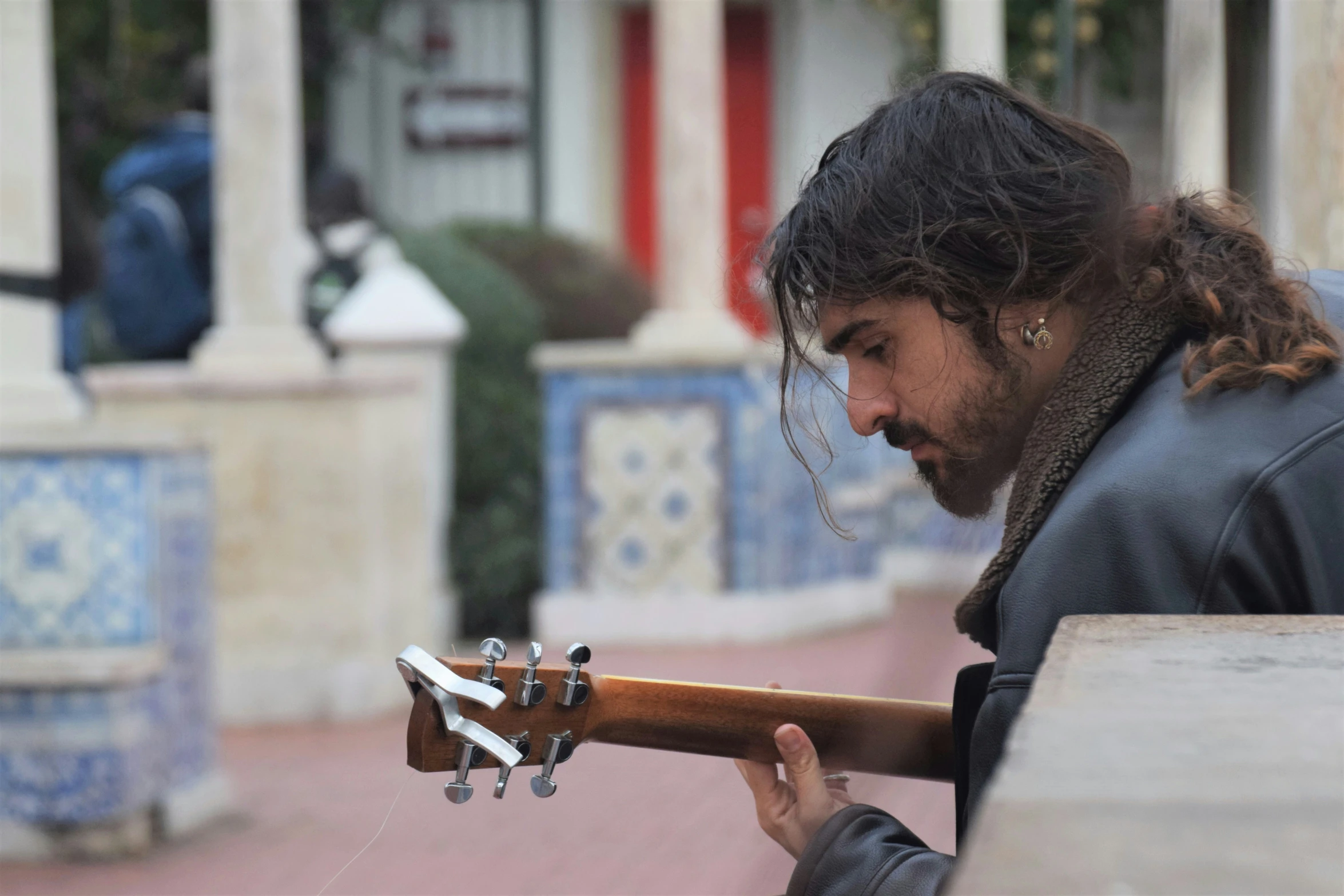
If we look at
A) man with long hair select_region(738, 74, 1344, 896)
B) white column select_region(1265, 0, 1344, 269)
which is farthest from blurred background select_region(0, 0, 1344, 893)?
man with long hair select_region(738, 74, 1344, 896)

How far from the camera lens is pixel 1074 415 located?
151cm

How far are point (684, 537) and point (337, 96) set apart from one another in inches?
266

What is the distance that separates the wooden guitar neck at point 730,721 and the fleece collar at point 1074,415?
0.71ft

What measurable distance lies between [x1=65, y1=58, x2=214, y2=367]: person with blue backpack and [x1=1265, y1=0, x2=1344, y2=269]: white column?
15.0 ft

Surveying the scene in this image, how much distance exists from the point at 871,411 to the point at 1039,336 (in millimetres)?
175

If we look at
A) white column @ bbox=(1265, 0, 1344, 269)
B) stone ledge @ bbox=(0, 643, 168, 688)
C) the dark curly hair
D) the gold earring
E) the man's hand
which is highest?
white column @ bbox=(1265, 0, 1344, 269)

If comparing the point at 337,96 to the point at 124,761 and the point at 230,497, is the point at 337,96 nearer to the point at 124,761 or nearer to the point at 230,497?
the point at 230,497

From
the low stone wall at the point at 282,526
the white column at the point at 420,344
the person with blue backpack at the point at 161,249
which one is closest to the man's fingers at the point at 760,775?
the low stone wall at the point at 282,526

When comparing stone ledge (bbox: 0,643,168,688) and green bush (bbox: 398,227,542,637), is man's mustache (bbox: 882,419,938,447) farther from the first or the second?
green bush (bbox: 398,227,542,637)

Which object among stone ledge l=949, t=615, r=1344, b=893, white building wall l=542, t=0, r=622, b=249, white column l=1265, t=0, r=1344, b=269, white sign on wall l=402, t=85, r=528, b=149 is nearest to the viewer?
stone ledge l=949, t=615, r=1344, b=893

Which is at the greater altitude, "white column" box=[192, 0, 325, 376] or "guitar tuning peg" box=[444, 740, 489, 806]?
"white column" box=[192, 0, 325, 376]

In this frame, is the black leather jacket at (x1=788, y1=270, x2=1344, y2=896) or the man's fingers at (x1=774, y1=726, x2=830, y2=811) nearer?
the black leather jacket at (x1=788, y1=270, x2=1344, y2=896)

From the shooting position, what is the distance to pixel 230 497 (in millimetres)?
6066

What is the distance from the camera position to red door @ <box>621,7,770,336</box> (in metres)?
12.2
